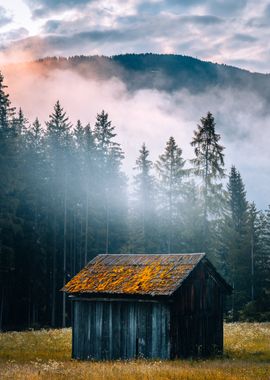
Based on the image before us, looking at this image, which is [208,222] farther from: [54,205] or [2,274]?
[2,274]

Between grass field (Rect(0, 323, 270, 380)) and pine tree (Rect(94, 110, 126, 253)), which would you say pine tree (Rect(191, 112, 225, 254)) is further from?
grass field (Rect(0, 323, 270, 380))

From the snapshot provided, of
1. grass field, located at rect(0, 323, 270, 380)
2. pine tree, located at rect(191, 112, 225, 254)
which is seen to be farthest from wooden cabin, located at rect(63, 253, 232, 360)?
pine tree, located at rect(191, 112, 225, 254)

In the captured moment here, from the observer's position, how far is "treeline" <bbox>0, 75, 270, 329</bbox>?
46.1 meters

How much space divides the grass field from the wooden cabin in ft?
4.69

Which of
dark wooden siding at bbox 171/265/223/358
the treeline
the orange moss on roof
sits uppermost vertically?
the treeline

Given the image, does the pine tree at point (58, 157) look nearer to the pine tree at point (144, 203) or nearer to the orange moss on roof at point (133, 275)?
the pine tree at point (144, 203)

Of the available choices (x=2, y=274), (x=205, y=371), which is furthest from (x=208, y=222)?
(x=205, y=371)

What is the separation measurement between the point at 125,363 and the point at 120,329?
3829 millimetres

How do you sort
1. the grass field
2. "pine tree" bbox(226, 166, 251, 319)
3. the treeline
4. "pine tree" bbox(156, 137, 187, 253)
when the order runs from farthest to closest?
"pine tree" bbox(156, 137, 187, 253), "pine tree" bbox(226, 166, 251, 319), the treeline, the grass field

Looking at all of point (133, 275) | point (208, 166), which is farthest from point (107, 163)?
point (133, 275)

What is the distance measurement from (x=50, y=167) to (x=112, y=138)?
779 cm

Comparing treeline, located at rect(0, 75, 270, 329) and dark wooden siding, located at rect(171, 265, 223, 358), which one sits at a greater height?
treeline, located at rect(0, 75, 270, 329)

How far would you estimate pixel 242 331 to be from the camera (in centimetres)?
3625

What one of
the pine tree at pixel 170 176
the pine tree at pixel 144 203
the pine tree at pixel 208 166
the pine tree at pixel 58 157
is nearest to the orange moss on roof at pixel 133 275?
the pine tree at pixel 208 166
